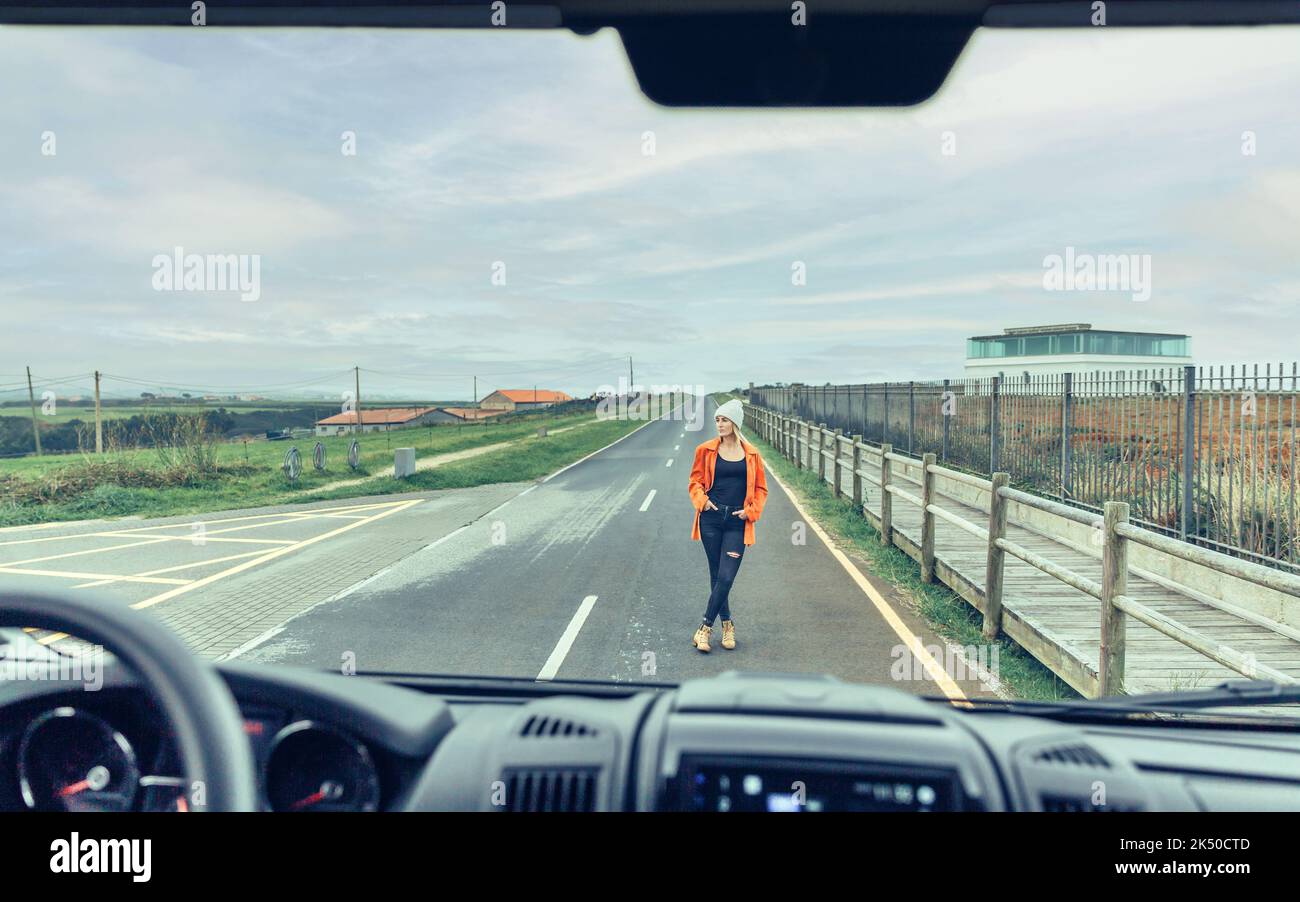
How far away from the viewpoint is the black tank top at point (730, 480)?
7.02 metres

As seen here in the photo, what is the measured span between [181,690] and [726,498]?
5607 millimetres

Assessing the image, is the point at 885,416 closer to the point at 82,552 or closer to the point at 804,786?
the point at 82,552

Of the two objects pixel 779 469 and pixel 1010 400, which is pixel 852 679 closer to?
pixel 1010 400

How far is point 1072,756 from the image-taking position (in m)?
1.93

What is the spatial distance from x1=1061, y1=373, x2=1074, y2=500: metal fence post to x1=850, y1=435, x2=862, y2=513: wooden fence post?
3.16 metres

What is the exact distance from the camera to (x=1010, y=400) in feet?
43.8

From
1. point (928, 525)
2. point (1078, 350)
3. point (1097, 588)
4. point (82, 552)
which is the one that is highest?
point (1078, 350)

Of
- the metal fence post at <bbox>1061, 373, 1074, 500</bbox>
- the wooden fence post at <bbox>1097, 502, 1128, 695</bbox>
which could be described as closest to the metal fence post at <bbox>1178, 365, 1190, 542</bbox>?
the metal fence post at <bbox>1061, 373, 1074, 500</bbox>

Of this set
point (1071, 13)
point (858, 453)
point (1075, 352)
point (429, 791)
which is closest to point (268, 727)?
point (429, 791)

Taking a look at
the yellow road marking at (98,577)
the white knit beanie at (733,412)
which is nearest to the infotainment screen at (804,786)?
the white knit beanie at (733,412)

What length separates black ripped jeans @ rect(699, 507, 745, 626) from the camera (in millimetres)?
6941

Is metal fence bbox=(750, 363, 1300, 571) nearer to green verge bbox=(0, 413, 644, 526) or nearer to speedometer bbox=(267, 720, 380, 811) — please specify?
speedometer bbox=(267, 720, 380, 811)

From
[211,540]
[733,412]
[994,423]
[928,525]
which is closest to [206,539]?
[211,540]

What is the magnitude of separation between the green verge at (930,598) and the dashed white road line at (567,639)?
2.96 metres
